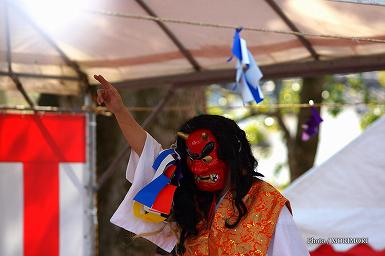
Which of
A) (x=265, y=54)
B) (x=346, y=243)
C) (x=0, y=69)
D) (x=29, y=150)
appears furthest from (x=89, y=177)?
(x=346, y=243)

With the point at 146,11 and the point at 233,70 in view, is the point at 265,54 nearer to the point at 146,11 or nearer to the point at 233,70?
the point at 233,70

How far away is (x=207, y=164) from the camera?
3.43 metres

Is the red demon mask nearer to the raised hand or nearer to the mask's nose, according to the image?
the mask's nose

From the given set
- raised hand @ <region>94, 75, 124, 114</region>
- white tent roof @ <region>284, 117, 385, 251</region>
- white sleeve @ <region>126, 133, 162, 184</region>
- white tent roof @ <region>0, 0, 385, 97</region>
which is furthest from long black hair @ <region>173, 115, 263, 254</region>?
white tent roof @ <region>0, 0, 385, 97</region>

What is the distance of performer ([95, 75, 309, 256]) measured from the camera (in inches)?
133

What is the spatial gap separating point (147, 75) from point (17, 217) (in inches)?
45.6

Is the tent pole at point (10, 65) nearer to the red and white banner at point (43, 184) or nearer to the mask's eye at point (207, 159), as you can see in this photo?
the red and white banner at point (43, 184)

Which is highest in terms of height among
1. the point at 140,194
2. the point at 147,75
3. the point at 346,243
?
the point at 147,75

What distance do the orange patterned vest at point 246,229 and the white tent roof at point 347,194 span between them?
109 centimetres

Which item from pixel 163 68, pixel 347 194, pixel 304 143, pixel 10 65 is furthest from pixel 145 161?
pixel 304 143

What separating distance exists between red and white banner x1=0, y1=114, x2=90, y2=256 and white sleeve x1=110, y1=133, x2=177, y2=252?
1.55 m

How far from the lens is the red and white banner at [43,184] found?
490 cm

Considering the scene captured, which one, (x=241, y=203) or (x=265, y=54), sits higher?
(x=265, y=54)

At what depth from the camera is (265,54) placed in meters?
5.09
